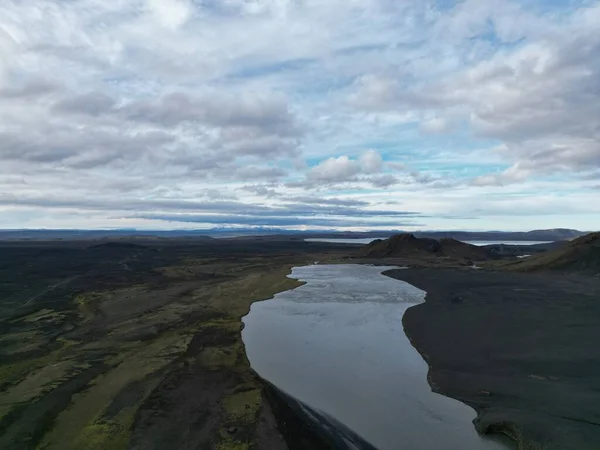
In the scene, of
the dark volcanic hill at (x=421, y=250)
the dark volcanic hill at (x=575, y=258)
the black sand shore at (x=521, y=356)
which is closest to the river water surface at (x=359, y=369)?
the black sand shore at (x=521, y=356)

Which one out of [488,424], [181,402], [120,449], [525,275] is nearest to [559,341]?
[488,424]

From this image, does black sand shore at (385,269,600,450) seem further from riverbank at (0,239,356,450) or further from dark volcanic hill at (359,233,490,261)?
dark volcanic hill at (359,233,490,261)

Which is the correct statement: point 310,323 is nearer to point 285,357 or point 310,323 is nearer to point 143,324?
point 285,357

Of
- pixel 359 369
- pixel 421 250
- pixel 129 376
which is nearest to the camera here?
pixel 129 376

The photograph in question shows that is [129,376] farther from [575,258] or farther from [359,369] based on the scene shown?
[575,258]

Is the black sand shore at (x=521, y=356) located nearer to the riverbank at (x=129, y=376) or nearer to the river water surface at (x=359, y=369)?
the river water surface at (x=359, y=369)

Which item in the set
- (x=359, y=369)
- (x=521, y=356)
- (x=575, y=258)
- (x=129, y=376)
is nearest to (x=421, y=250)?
(x=575, y=258)

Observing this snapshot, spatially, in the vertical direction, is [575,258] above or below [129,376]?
above
